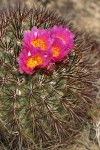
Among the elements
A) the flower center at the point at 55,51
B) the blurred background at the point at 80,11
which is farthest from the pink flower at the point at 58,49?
the blurred background at the point at 80,11

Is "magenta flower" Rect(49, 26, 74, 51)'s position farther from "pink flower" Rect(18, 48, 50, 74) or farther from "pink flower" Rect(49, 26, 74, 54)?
"pink flower" Rect(18, 48, 50, 74)

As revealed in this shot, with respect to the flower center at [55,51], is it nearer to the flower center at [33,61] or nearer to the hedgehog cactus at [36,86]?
the hedgehog cactus at [36,86]

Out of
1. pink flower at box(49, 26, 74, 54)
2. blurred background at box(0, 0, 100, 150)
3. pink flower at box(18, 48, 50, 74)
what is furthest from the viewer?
blurred background at box(0, 0, 100, 150)

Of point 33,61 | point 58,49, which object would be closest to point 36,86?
point 33,61

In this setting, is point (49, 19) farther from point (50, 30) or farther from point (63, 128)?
point (63, 128)

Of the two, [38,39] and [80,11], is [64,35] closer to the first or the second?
[38,39]

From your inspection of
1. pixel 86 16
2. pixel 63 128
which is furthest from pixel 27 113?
pixel 86 16

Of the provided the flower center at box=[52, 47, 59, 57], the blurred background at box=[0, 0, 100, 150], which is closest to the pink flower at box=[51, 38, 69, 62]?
the flower center at box=[52, 47, 59, 57]
